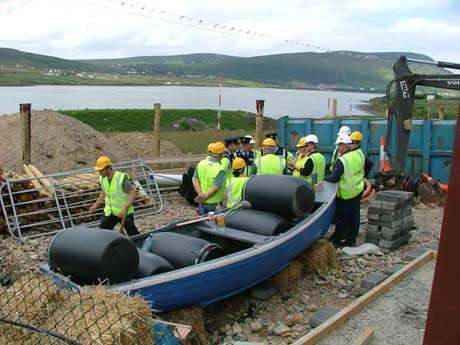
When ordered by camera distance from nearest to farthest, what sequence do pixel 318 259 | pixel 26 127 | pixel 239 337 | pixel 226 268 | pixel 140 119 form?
pixel 226 268 < pixel 239 337 < pixel 318 259 < pixel 26 127 < pixel 140 119

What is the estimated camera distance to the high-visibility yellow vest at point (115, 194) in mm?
8273

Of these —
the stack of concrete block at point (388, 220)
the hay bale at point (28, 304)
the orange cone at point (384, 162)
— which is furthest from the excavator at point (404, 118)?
the hay bale at point (28, 304)

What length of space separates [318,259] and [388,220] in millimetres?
1812

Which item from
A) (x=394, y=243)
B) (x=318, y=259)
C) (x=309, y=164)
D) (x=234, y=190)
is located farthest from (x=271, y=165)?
(x=394, y=243)

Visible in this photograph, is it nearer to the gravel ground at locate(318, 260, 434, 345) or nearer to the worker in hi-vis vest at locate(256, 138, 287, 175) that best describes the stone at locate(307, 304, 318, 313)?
the gravel ground at locate(318, 260, 434, 345)

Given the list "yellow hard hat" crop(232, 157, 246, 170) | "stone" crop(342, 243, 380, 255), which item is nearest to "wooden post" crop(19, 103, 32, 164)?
"yellow hard hat" crop(232, 157, 246, 170)

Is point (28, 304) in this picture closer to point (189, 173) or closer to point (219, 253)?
point (219, 253)

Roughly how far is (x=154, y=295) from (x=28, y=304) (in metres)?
1.67

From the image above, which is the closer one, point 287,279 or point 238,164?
point 287,279

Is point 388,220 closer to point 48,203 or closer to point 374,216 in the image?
point 374,216

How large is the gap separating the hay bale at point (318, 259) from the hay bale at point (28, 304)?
486cm

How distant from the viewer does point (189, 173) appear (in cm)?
1305

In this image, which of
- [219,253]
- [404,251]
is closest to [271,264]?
[219,253]

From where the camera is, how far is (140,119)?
112 ft
